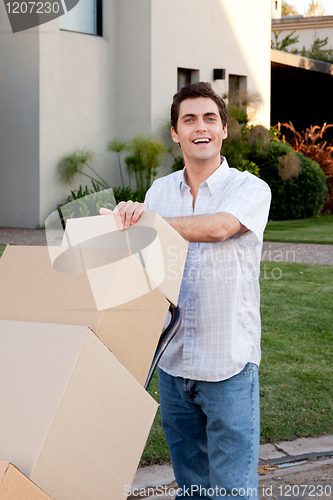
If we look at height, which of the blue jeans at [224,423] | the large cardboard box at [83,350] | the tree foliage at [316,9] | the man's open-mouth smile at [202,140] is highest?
the tree foliage at [316,9]

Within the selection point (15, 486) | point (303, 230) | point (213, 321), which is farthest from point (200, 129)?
point (303, 230)

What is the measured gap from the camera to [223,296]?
1.87m

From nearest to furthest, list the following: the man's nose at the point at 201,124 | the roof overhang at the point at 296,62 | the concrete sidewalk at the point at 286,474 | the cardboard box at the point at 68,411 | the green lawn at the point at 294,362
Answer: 1. the cardboard box at the point at 68,411
2. the man's nose at the point at 201,124
3. the concrete sidewalk at the point at 286,474
4. the green lawn at the point at 294,362
5. the roof overhang at the point at 296,62


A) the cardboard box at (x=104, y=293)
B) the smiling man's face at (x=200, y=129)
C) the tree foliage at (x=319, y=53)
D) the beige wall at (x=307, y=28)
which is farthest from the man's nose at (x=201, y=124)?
the beige wall at (x=307, y=28)

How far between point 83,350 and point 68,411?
0.46 ft

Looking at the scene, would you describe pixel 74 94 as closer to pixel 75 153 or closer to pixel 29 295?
pixel 75 153

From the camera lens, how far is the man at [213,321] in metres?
1.83

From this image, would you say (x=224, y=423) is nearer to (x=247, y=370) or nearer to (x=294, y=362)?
(x=247, y=370)

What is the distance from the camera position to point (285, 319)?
5.35 metres

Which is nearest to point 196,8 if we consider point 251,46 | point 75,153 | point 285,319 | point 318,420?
point 251,46

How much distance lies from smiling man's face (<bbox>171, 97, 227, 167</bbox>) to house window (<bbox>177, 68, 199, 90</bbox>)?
11.5 m

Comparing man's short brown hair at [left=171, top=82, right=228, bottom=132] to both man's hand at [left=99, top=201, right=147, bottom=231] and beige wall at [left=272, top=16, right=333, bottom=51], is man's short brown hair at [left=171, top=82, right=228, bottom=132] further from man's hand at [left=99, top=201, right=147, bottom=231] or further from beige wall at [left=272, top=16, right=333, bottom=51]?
beige wall at [left=272, top=16, right=333, bottom=51]

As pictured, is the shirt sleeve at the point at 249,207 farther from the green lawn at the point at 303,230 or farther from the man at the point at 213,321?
the green lawn at the point at 303,230

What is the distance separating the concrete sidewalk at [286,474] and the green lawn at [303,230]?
22.4ft
